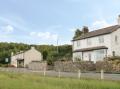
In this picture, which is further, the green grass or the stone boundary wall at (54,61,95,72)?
the stone boundary wall at (54,61,95,72)

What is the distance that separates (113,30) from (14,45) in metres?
82.0

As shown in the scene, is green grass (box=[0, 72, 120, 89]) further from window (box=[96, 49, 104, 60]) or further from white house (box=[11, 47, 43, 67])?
white house (box=[11, 47, 43, 67])

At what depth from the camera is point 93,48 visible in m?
66.1

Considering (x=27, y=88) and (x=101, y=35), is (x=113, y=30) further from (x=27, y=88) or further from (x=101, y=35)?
(x=27, y=88)

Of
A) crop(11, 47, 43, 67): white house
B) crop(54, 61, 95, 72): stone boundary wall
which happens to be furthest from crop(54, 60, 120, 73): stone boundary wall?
crop(11, 47, 43, 67): white house

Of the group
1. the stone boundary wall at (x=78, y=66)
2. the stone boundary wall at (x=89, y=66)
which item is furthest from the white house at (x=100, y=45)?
the stone boundary wall at (x=89, y=66)

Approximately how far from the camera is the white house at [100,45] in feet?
202

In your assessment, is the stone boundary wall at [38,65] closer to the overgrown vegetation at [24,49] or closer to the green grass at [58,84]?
the overgrown vegetation at [24,49]

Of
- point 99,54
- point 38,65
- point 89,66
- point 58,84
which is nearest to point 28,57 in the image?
point 38,65

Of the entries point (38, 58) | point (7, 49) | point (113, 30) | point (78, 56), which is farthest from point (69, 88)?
point (7, 49)

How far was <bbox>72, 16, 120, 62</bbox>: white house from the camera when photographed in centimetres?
6159

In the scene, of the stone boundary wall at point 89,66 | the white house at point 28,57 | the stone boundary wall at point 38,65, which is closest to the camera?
the stone boundary wall at point 89,66

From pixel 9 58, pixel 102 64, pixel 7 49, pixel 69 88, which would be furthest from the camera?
pixel 7 49

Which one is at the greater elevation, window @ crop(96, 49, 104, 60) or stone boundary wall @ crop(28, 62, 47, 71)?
window @ crop(96, 49, 104, 60)
